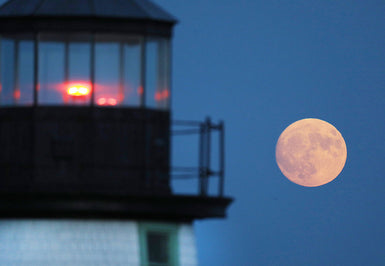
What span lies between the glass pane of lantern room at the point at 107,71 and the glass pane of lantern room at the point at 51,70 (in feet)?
1.75

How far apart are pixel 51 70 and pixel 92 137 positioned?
48.3 inches

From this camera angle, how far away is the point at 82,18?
21.3 meters

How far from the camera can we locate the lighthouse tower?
20.9m

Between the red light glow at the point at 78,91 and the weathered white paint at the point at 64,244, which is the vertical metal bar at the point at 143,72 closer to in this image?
the red light glow at the point at 78,91

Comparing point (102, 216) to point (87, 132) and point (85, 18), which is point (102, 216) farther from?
point (85, 18)

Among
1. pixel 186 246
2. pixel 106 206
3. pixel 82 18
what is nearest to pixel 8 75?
pixel 82 18

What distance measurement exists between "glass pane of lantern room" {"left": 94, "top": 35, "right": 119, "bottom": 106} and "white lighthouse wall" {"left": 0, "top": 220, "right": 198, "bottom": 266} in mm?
1907

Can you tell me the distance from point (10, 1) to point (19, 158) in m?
2.67

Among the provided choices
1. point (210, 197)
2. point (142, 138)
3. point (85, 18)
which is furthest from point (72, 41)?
point (210, 197)

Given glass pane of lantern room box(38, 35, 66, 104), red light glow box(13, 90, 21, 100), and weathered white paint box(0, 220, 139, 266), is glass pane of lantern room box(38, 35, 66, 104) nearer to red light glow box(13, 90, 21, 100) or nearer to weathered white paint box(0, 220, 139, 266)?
red light glow box(13, 90, 21, 100)

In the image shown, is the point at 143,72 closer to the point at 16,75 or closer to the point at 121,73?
the point at 121,73

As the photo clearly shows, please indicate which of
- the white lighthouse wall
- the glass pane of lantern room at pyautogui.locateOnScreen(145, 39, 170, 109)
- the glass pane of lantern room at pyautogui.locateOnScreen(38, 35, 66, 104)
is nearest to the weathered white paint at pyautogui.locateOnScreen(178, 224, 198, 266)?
the white lighthouse wall

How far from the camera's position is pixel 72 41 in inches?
844

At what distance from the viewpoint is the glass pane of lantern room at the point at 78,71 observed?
839 inches
